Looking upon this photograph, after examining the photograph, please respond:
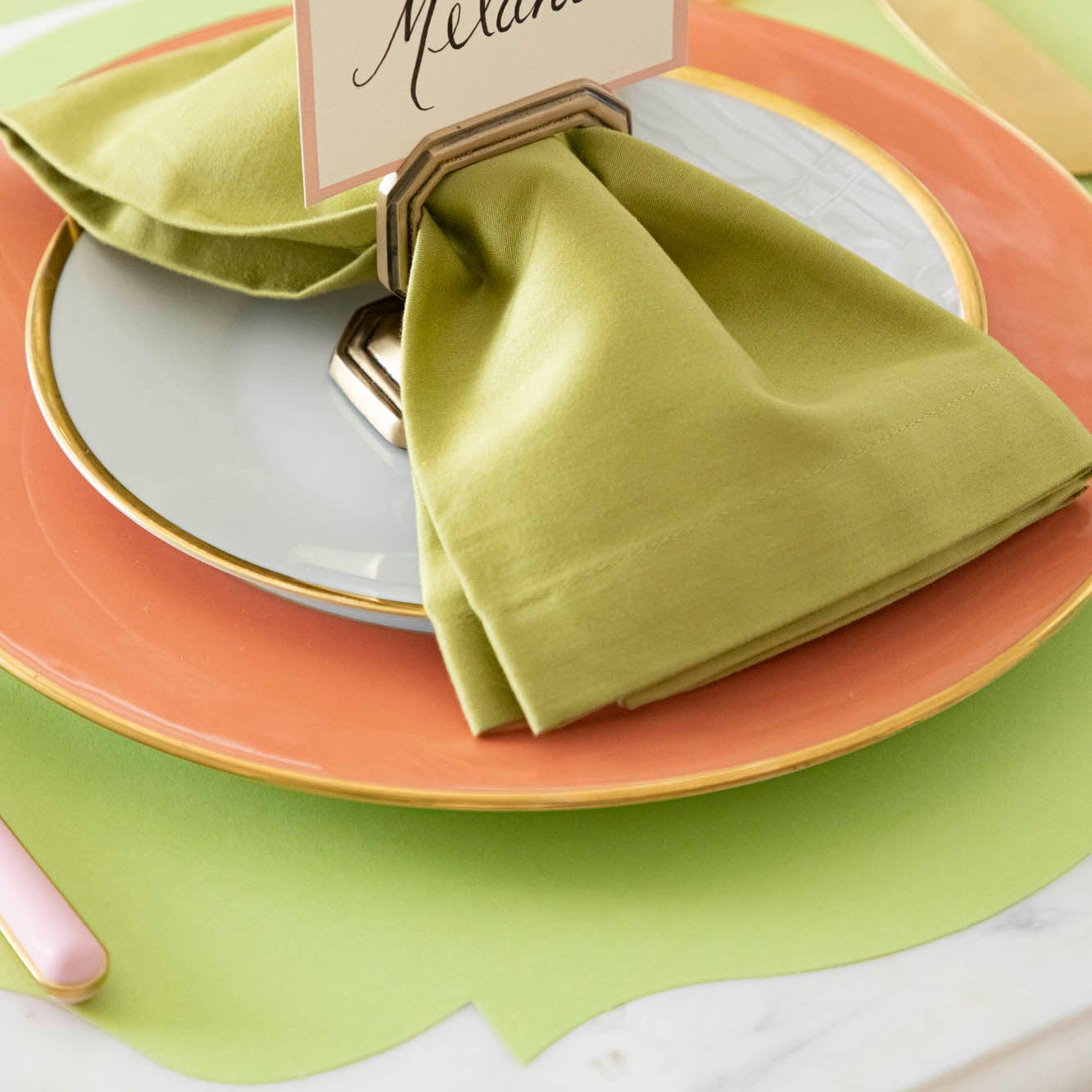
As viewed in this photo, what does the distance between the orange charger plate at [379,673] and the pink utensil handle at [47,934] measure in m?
0.06

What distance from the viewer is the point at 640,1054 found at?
0.42m

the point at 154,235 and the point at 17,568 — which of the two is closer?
the point at 17,568

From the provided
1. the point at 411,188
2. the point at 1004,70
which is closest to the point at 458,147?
the point at 411,188

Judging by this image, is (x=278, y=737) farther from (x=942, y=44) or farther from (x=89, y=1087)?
(x=942, y=44)

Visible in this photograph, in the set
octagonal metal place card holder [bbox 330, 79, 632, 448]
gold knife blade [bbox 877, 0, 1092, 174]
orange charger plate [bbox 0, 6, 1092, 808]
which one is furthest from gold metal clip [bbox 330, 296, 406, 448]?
gold knife blade [bbox 877, 0, 1092, 174]

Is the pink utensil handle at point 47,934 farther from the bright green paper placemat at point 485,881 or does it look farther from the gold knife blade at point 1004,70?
the gold knife blade at point 1004,70

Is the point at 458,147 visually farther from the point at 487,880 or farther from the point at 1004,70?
the point at 1004,70

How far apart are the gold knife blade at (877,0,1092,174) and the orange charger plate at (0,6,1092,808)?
9.7 inches

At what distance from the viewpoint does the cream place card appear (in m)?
0.50

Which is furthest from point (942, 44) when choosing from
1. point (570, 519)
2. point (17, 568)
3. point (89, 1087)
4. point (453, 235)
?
point (89, 1087)

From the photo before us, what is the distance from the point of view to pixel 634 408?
0.47 metres

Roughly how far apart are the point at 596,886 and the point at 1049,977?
0.50 ft

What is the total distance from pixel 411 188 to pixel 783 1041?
0.35 meters

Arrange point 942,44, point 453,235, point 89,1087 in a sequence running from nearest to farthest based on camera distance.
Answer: point 89,1087 → point 453,235 → point 942,44
